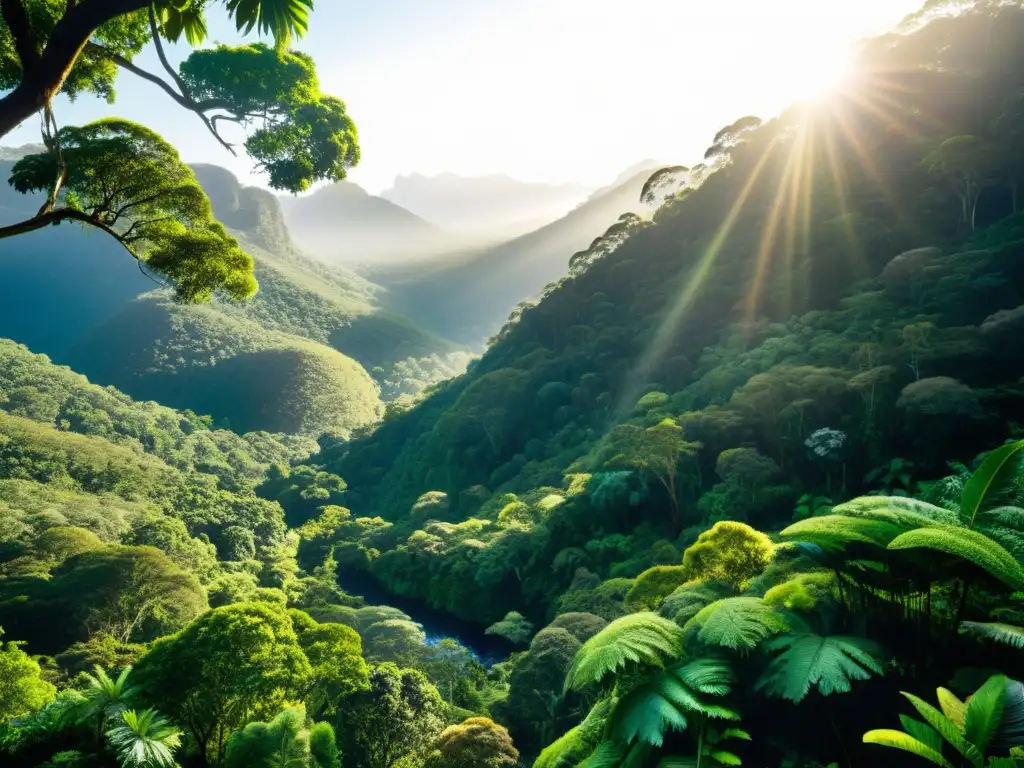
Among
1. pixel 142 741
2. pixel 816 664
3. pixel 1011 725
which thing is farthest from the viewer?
pixel 142 741

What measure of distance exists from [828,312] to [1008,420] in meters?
12.9

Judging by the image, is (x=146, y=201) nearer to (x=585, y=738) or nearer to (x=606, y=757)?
(x=606, y=757)

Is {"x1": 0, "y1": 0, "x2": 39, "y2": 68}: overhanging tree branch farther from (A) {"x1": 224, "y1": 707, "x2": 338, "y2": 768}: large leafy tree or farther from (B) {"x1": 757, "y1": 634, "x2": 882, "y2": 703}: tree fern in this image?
(A) {"x1": 224, "y1": 707, "x2": 338, "y2": 768}: large leafy tree

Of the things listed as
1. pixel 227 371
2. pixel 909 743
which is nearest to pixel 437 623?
→ pixel 909 743

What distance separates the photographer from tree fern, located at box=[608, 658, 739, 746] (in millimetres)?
5332

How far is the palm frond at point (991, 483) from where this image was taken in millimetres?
5809

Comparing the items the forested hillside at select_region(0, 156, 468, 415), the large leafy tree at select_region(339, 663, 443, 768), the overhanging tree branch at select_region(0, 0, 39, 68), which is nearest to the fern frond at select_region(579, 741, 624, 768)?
the overhanging tree branch at select_region(0, 0, 39, 68)

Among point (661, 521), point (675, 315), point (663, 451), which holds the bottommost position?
point (661, 521)

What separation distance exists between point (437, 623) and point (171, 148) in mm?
30701

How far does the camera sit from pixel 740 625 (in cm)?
597

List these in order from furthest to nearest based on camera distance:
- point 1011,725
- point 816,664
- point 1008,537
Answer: point 1008,537 < point 816,664 < point 1011,725

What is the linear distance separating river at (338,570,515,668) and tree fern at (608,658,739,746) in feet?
68.5

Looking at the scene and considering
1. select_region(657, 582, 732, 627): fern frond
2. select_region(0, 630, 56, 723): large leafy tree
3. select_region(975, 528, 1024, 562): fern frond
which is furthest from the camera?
select_region(0, 630, 56, 723): large leafy tree

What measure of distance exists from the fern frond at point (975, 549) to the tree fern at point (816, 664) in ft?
3.95
